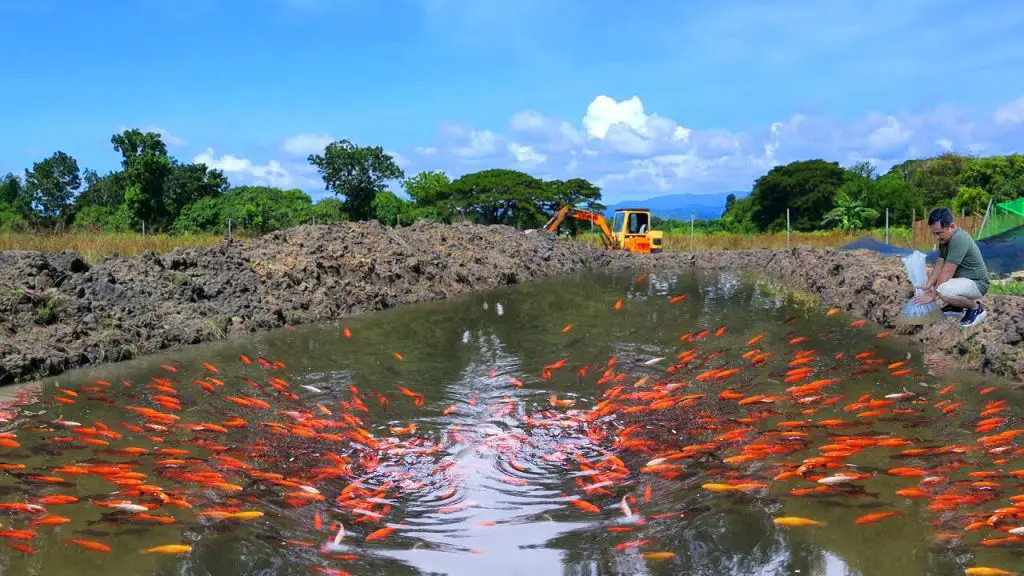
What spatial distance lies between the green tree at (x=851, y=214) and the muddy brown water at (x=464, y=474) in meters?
40.6

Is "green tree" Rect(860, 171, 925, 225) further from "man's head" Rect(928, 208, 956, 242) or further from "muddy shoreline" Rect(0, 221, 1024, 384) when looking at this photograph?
"man's head" Rect(928, 208, 956, 242)

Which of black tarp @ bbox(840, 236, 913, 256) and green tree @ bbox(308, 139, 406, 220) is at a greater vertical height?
green tree @ bbox(308, 139, 406, 220)

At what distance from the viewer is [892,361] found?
10703 millimetres

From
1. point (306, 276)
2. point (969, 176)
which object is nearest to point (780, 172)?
point (969, 176)

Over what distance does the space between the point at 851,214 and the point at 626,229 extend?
2302 cm

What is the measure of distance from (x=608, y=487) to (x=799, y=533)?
1.50 metres

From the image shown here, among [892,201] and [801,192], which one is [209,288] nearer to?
[892,201]

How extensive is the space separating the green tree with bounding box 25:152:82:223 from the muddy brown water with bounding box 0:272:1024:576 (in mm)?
43375

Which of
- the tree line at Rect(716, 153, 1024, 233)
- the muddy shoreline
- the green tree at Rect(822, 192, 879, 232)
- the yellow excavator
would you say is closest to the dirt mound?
the muddy shoreline

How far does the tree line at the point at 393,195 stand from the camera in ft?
124

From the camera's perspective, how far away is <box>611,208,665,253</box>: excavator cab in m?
34.2

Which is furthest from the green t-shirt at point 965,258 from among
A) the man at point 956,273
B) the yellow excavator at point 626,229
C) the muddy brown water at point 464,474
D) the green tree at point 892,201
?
the green tree at point 892,201

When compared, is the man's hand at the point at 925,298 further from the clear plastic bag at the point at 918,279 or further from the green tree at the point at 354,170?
the green tree at the point at 354,170

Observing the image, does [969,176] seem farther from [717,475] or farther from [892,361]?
[717,475]
